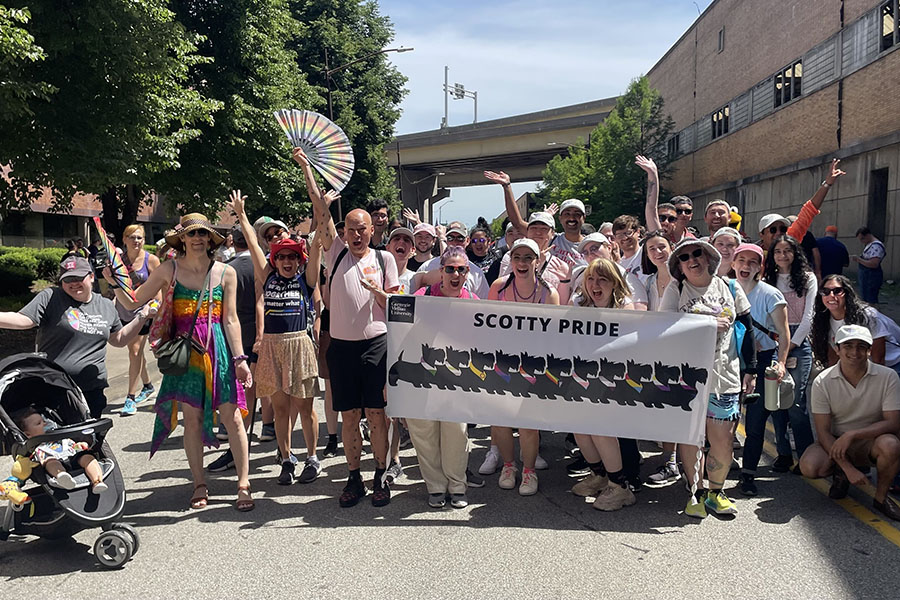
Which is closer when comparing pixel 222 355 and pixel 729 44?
pixel 222 355

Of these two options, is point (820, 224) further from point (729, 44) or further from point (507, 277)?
point (507, 277)

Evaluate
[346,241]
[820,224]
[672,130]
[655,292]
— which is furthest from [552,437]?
[672,130]

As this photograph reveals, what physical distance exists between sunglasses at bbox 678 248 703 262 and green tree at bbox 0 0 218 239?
10.9 m

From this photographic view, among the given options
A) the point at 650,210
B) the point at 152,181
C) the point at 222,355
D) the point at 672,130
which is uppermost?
the point at 672,130

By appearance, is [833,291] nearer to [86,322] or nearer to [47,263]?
[86,322]

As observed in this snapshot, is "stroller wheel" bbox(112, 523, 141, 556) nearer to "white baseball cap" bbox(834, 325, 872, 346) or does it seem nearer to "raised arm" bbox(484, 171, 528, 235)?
"raised arm" bbox(484, 171, 528, 235)

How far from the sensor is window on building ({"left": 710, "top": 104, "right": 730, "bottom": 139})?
37188mm

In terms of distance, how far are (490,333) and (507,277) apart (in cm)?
50

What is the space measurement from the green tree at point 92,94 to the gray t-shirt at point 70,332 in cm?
830

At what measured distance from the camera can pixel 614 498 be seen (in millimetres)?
5113

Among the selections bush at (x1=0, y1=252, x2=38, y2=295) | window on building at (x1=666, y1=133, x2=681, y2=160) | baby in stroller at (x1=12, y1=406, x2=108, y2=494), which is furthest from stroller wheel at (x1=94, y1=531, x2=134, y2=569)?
window on building at (x1=666, y1=133, x2=681, y2=160)

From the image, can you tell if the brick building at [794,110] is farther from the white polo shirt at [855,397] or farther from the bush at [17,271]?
the bush at [17,271]

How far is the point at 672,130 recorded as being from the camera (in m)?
48.1

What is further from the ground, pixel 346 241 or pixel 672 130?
pixel 672 130
